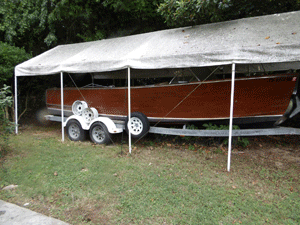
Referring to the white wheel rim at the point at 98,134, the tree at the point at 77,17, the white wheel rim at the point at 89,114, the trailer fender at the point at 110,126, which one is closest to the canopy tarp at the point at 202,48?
the white wheel rim at the point at 89,114

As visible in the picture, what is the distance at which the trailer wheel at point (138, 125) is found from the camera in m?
6.08

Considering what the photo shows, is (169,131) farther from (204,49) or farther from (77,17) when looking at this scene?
(77,17)

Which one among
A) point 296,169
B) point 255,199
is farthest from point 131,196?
point 296,169

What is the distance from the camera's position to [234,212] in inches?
134

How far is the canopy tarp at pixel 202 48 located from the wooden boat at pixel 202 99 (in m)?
0.67

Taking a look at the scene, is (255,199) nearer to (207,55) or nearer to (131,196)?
(131,196)

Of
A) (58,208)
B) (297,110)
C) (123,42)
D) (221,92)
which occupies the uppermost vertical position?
(123,42)

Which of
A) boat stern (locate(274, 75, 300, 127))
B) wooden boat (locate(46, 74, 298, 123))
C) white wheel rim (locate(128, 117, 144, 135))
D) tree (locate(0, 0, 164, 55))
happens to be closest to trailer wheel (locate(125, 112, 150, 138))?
white wheel rim (locate(128, 117, 144, 135))

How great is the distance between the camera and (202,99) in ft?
18.9

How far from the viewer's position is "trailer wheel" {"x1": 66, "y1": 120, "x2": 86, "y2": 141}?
7.13m

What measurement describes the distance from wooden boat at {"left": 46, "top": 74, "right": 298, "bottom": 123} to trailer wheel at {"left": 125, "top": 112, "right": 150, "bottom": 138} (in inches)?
19.3

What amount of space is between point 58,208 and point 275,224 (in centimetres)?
322

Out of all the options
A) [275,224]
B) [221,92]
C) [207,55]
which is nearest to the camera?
[275,224]

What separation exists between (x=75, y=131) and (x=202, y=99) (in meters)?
4.20
